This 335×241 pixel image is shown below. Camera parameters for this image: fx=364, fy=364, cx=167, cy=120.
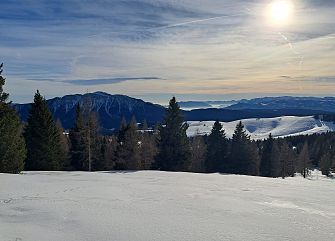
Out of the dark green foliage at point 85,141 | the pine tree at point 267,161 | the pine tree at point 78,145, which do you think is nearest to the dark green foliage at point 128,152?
the dark green foliage at point 85,141

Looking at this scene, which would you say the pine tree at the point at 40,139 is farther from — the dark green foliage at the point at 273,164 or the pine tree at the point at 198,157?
the dark green foliage at the point at 273,164

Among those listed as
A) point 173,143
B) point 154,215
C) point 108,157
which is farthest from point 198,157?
point 154,215

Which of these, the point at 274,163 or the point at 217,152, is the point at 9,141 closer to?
the point at 217,152

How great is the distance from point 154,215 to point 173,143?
33947 millimetres

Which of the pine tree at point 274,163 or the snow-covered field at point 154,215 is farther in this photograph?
the pine tree at point 274,163

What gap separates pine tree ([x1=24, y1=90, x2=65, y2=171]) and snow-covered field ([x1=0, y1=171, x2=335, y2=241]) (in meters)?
21.8

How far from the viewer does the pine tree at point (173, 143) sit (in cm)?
4325

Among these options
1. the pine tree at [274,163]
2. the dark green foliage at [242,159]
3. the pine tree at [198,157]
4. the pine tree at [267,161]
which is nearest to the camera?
the dark green foliage at [242,159]

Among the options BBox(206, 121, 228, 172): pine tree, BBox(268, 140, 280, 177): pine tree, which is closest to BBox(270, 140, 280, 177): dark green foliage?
BBox(268, 140, 280, 177): pine tree

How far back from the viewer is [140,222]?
8.87 m

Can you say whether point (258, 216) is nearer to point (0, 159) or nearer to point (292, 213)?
point (292, 213)

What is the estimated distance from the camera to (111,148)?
2130 inches

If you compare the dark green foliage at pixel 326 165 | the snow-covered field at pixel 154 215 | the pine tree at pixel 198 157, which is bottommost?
the dark green foliage at pixel 326 165

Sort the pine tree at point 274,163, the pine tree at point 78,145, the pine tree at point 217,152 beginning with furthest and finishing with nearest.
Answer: the pine tree at point 274,163, the pine tree at point 217,152, the pine tree at point 78,145
